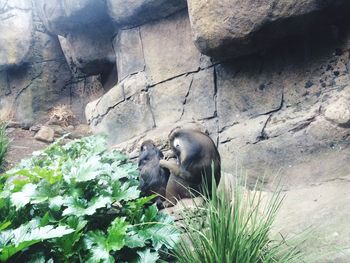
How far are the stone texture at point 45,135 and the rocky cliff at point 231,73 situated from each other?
1539mm

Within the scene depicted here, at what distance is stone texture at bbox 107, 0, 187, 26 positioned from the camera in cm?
531

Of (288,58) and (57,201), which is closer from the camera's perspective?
(57,201)

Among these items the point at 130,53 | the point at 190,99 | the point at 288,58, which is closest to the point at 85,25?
the point at 130,53

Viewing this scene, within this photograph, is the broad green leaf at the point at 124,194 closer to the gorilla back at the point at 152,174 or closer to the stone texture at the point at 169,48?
the gorilla back at the point at 152,174

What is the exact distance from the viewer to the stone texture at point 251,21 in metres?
3.96

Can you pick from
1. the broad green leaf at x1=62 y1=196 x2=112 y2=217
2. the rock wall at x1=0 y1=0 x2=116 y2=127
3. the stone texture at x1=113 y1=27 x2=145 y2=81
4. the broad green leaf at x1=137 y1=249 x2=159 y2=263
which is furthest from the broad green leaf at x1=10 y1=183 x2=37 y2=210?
the rock wall at x1=0 y1=0 x2=116 y2=127

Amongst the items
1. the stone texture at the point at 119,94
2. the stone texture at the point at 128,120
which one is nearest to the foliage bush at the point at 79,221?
the stone texture at the point at 128,120

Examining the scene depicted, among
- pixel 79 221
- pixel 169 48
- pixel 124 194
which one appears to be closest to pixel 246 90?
pixel 169 48

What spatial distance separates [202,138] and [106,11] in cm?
310

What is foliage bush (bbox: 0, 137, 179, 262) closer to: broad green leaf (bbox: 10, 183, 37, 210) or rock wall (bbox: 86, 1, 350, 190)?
broad green leaf (bbox: 10, 183, 37, 210)

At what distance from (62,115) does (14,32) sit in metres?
1.75

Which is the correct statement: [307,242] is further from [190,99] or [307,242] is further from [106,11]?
[106,11]

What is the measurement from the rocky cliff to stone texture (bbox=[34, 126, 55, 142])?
60.6 inches

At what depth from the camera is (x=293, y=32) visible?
4.20 meters
